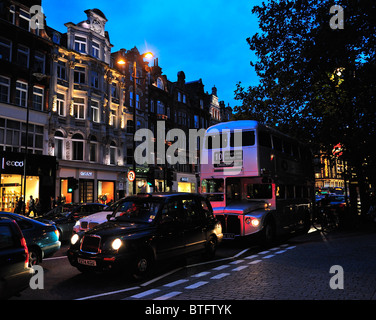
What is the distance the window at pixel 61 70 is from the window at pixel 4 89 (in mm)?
5548

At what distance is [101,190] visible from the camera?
3528 cm

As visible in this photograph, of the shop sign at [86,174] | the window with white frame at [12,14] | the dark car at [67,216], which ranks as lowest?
the dark car at [67,216]

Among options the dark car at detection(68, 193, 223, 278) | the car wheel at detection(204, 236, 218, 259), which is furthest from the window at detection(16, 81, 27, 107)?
the car wheel at detection(204, 236, 218, 259)

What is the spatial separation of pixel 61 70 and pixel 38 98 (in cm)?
411

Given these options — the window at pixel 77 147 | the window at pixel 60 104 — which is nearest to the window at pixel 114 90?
the window at pixel 60 104

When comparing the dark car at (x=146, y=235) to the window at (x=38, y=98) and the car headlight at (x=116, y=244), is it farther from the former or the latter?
the window at (x=38, y=98)

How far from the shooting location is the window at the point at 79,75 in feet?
110

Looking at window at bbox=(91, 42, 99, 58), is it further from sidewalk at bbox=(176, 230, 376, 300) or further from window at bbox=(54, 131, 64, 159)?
sidewalk at bbox=(176, 230, 376, 300)

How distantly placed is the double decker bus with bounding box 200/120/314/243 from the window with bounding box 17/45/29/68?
21495mm

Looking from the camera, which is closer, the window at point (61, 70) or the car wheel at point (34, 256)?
the car wheel at point (34, 256)

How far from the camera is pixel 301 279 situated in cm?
704

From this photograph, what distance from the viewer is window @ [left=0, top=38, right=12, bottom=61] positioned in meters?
26.8
